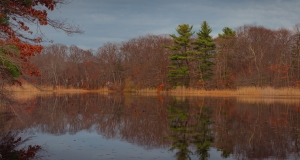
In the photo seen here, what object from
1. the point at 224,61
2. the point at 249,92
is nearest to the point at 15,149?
the point at 249,92

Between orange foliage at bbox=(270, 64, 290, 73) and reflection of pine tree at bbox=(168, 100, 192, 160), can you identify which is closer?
reflection of pine tree at bbox=(168, 100, 192, 160)

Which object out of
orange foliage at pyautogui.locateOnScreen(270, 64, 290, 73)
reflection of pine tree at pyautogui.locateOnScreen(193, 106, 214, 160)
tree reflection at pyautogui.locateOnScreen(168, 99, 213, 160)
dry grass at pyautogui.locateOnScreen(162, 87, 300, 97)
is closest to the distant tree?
dry grass at pyautogui.locateOnScreen(162, 87, 300, 97)

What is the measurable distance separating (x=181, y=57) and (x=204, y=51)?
406 cm

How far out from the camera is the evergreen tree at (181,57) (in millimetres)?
40125

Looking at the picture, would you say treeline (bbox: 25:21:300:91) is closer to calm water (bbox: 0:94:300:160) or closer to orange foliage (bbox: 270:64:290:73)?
orange foliage (bbox: 270:64:290:73)

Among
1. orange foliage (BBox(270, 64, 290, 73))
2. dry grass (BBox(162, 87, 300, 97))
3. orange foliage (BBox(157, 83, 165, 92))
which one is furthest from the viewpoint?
orange foliage (BBox(157, 83, 165, 92))

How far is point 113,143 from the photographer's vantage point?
9211 millimetres

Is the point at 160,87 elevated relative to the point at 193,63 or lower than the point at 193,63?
lower

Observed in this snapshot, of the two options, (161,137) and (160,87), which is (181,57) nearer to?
(160,87)

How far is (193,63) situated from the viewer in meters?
43.1

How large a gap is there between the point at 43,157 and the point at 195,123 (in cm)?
704

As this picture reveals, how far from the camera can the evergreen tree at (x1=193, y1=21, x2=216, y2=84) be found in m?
40.2

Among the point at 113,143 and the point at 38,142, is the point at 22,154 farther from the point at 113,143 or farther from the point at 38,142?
the point at 113,143

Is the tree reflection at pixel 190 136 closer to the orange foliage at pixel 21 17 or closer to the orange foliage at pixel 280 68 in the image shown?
the orange foliage at pixel 21 17
